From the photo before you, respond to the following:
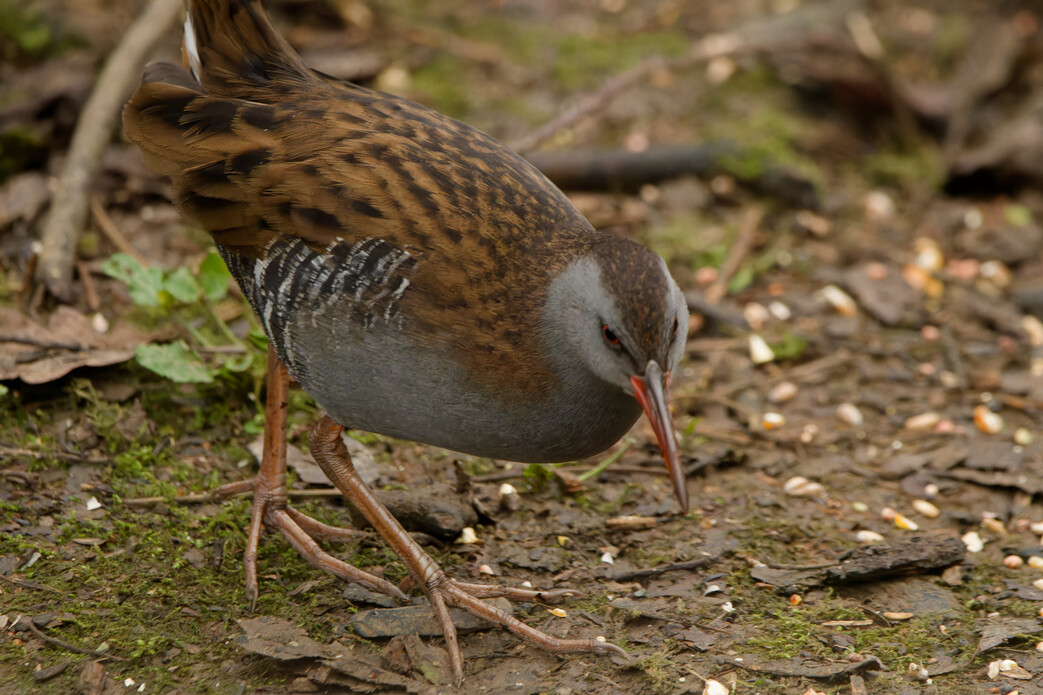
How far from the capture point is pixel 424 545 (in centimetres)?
426

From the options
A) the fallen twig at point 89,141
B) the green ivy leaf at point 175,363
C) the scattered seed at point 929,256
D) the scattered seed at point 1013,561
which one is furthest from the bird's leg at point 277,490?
the scattered seed at point 929,256

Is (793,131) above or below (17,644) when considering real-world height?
above

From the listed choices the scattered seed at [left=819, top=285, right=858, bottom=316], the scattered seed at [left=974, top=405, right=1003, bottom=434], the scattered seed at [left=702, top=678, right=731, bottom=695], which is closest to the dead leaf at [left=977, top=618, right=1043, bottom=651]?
the scattered seed at [left=702, top=678, right=731, bottom=695]

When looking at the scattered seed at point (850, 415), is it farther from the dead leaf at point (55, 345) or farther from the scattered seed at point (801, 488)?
the dead leaf at point (55, 345)

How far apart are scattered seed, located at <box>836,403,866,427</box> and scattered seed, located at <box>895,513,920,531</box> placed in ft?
2.45

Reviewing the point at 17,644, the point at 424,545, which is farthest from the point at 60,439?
the point at 424,545

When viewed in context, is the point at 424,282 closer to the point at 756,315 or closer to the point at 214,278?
the point at 214,278

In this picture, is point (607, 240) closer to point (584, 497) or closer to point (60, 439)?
point (584, 497)

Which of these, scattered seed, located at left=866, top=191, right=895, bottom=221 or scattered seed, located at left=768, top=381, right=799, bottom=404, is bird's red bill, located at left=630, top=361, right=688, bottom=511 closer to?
scattered seed, located at left=768, top=381, right=799, bottom=404

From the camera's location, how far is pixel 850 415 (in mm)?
5309

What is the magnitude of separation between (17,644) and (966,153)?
6.23 metres

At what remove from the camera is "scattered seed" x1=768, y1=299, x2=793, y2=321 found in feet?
19.6

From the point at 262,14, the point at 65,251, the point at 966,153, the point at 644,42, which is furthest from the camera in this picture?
the point at 644,42

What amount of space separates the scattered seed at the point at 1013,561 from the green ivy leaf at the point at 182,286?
352cm
